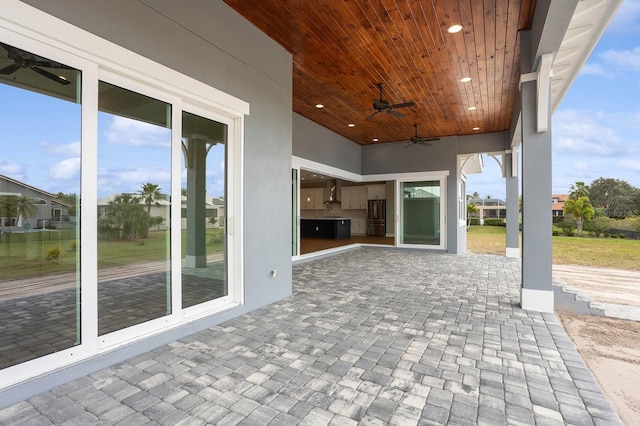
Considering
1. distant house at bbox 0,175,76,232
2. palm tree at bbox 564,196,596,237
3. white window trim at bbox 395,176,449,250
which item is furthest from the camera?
palm tree at bbox 564,196,596,237

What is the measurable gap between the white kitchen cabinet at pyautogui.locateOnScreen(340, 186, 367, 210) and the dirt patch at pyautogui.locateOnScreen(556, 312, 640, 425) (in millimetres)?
10206

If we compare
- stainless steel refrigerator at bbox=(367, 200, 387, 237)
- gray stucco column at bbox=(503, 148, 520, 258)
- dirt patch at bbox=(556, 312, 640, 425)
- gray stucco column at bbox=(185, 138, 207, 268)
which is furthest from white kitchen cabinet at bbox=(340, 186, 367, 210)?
gray stucco column at bbox=(185, 138, 207, 268)

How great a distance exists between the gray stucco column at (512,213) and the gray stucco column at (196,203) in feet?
26.3

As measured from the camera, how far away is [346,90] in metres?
5.64

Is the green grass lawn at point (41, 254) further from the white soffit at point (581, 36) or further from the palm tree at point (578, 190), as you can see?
the palm tree at point (578, 190)

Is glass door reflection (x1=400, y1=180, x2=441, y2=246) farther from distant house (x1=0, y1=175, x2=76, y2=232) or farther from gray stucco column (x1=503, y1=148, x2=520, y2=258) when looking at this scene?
distant house (x1=0, y1=175, x2=76, y2=232)

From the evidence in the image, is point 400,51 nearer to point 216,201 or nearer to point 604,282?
point 216,201

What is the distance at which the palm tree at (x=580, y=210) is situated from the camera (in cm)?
1432

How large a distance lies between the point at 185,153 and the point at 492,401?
121 inches

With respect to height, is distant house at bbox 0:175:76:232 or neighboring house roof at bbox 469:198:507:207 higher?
neighboring house roof at bbox 469:198:507:207

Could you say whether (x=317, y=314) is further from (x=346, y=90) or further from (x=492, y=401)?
(x=346, y=90)

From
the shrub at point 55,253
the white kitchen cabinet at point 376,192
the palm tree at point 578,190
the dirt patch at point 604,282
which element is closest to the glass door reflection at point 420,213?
the dirt patch at point 604,282

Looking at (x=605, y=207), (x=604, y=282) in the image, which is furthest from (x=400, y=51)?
(x=605, y=207)

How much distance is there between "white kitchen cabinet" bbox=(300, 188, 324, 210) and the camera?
14766 millimetres
